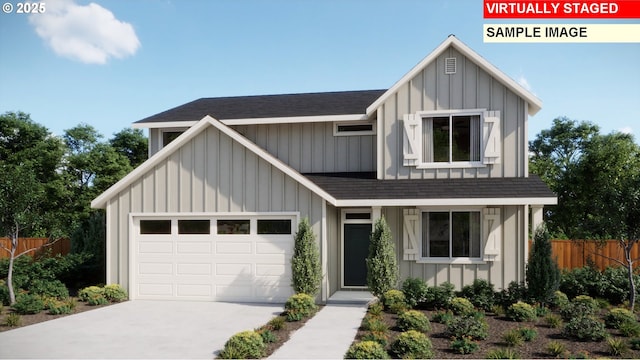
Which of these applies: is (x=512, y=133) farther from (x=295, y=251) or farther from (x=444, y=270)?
(x=295, y=251)

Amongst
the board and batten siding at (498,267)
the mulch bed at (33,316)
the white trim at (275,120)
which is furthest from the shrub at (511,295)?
the mulch bed at (33,316)

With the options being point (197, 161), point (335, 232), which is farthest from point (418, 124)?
point (197, 161)

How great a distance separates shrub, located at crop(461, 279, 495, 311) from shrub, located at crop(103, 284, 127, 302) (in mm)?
9212

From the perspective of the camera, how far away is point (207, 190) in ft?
43.7

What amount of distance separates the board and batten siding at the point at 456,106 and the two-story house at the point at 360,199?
0.03 meters

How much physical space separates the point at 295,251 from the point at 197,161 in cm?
373

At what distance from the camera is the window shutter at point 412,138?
13.7 meters

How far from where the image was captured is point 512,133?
13.5 m

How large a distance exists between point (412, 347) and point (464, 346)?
102cm

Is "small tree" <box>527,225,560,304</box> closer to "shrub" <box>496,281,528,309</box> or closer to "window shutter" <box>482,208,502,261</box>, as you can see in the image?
"shrub" <box>496,281,528,309</box>

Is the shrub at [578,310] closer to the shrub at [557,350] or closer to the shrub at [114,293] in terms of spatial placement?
the shrub at [557,350]

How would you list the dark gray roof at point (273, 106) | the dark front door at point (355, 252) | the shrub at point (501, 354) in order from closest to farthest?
the shrub at point (501, 354) < the dark front door at point (355, 252) < the dark gray roof at point (273, 106)

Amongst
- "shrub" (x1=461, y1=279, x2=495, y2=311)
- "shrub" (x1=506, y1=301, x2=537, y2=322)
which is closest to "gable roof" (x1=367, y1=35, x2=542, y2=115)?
"shrub" (x1=461, y1=279, x2=495, y2=311)

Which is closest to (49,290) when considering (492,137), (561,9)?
(492,137)
